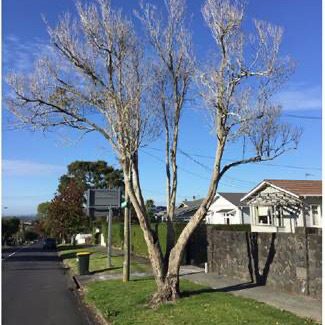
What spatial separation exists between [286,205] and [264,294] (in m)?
20.5

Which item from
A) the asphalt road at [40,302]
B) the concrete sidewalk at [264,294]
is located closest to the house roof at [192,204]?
the asphalt road at [40,302]

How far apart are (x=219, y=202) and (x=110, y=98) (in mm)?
40131

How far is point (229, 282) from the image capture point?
15.6 m

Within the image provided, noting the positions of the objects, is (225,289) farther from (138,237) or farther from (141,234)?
(138,237)

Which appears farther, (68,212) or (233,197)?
(68,212)

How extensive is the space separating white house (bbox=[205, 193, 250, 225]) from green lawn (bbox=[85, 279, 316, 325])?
33.3m

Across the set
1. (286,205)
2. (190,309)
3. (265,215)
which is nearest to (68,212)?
(265,215)

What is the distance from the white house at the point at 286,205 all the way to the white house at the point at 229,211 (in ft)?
30.8

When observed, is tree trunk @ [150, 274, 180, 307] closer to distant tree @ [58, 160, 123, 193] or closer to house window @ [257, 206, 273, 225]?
house window @ [257, 206, 273, 225]

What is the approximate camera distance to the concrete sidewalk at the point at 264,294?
10.5 meters

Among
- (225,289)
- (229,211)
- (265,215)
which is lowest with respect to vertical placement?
(225,289)

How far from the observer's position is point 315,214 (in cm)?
3194

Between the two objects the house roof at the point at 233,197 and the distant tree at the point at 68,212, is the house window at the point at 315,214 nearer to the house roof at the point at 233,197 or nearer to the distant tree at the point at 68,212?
the house roof at the point at 233,197

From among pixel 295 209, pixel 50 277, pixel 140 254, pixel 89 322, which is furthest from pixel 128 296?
pixel 295 209
